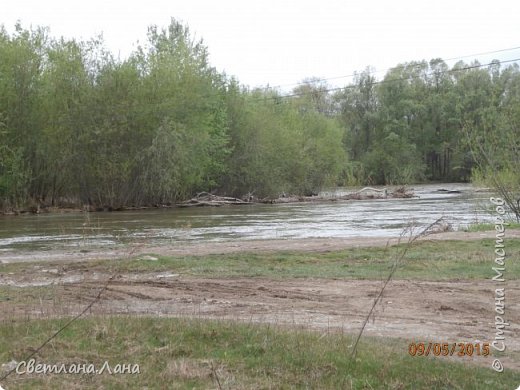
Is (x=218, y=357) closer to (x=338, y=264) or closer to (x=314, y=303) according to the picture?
(x=314, y=303)

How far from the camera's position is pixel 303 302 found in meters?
10.1

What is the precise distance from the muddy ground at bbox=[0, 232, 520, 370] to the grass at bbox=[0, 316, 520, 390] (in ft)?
2.14

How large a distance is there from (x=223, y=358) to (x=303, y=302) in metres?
3.76

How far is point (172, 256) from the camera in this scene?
1662cm

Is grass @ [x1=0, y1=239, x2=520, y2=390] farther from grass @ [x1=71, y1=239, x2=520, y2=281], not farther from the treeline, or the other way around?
the treeline

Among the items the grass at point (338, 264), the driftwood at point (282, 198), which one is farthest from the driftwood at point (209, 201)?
the grass at point (338, 264)

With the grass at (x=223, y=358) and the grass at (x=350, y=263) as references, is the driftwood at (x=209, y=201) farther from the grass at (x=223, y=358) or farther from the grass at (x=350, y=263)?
the grass at (x=223, y=358)

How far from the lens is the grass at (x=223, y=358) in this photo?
5844 millimetres

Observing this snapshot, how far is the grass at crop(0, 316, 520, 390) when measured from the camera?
19.2 feet

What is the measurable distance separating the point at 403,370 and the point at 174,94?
4149 cm
